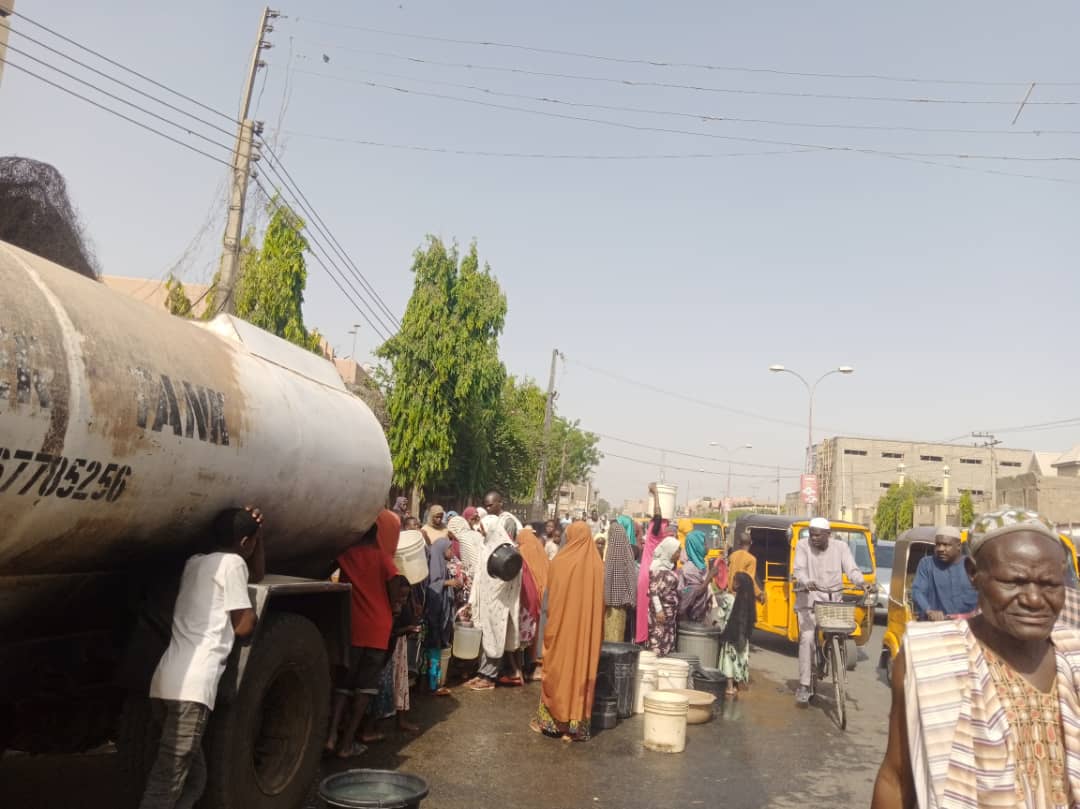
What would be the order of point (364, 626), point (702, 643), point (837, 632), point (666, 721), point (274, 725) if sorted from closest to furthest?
point (274, 725), point (364, 626), point (666, 721), point (837, 632), point (702, 643)

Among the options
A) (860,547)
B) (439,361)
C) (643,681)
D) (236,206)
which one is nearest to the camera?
(643,681)

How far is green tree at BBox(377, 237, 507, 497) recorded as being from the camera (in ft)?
87.6

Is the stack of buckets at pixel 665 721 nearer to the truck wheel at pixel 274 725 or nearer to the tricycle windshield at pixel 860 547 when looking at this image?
the truck wheel at pixel 274 725

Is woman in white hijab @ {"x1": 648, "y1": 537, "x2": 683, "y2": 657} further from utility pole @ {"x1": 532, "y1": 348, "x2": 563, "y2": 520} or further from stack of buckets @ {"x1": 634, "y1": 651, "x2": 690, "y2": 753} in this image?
utility pole @ {"x1": 532, "y1": 348, "x2": 563, "y2": 520}

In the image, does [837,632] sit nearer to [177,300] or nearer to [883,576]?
[883,576]

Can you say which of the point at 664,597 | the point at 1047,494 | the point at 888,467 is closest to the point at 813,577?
the point at 664,597

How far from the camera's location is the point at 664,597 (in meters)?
9.40

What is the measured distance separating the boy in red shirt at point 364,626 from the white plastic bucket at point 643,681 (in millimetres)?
2940

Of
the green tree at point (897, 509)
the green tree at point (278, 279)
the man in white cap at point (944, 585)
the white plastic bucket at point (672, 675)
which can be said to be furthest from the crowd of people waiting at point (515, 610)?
the green tree at point (897, 509)

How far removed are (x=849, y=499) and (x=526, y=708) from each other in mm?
76691

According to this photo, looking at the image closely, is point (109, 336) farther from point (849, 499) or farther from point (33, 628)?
point (849, 499)

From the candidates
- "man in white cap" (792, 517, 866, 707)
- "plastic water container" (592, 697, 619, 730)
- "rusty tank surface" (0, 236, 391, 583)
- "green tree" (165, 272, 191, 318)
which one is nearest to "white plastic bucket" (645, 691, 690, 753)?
"plastic water container" (592, 697, 619, 730)

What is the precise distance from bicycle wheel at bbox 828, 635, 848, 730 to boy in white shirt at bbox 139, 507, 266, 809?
6198 millimetres

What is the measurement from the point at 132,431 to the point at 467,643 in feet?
19.6
